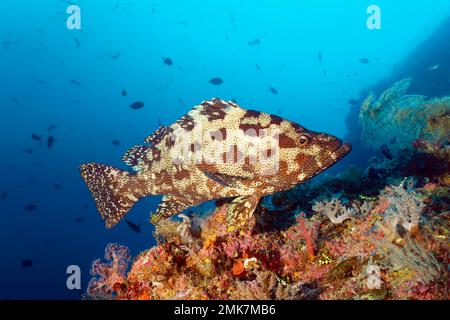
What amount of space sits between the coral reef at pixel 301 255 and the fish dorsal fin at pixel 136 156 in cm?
111

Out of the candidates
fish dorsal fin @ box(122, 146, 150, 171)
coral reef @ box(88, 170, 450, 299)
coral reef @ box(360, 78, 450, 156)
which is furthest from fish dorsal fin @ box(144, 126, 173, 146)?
coral reef @ box(360, 78, 450, 156)

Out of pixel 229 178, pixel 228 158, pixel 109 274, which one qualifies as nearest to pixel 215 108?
pixel 228 158

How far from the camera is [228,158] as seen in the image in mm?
4664

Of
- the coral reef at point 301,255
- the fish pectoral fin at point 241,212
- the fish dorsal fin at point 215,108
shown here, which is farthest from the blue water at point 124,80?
the fish pectoral fin at point 241,212

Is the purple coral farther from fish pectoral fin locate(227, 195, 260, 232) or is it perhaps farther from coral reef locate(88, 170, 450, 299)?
fish pectoral fin locate(227, 195, 260, 232)

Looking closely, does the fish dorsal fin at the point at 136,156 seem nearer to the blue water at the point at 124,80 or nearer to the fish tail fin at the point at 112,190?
the fish tail fin at the point at 112,190

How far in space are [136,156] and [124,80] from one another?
314 ft

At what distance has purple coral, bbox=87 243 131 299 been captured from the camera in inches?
166

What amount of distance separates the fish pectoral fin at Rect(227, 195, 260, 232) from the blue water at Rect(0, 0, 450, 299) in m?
21.4

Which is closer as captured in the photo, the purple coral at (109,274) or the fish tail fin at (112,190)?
the purple coral at (109,274)

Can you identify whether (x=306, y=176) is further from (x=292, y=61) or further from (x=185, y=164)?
(x=292, y=61)

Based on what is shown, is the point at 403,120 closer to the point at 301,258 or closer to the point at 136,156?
the point at 301,258

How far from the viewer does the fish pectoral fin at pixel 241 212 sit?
436 cm

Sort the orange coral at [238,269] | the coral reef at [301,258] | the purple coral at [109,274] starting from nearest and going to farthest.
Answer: the coral reef at [301,258], the orange coral at [238,269], the purple coral at [109,274]
